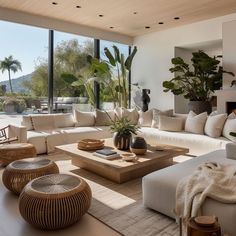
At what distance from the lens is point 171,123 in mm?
5105

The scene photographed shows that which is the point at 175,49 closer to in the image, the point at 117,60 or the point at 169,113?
the point at 117,60

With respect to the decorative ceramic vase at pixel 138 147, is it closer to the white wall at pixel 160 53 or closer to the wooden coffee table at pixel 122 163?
the wooden coffee table at pixel 122 163

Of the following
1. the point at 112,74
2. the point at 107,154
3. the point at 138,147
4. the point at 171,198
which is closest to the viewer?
the point at 171,198

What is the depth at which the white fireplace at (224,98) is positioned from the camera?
576 centimetres

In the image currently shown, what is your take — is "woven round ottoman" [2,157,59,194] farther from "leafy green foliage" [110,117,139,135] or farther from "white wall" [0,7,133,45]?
"white wall" [0,7,133,45]

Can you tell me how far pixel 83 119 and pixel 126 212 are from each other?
12.1 ft

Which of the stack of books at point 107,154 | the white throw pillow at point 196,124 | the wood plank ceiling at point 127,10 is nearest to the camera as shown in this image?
the stack of books at point 107,154

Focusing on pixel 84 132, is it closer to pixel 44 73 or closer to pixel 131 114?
pixel 131 114

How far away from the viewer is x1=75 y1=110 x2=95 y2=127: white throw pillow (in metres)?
5.93

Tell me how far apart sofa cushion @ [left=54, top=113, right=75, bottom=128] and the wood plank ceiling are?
2508 millimetres

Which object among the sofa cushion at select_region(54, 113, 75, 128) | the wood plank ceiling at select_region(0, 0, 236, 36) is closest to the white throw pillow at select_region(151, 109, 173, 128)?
the sofa cushion at select_region(54, 113, 75, 128)

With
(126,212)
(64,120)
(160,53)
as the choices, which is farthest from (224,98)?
(126,212)

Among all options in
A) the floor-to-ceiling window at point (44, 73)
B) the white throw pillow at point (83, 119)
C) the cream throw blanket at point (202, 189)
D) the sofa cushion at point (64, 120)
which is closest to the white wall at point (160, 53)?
the floor-to-ceiling window at point (44, 73)

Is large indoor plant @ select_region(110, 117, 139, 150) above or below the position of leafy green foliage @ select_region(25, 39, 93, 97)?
below
